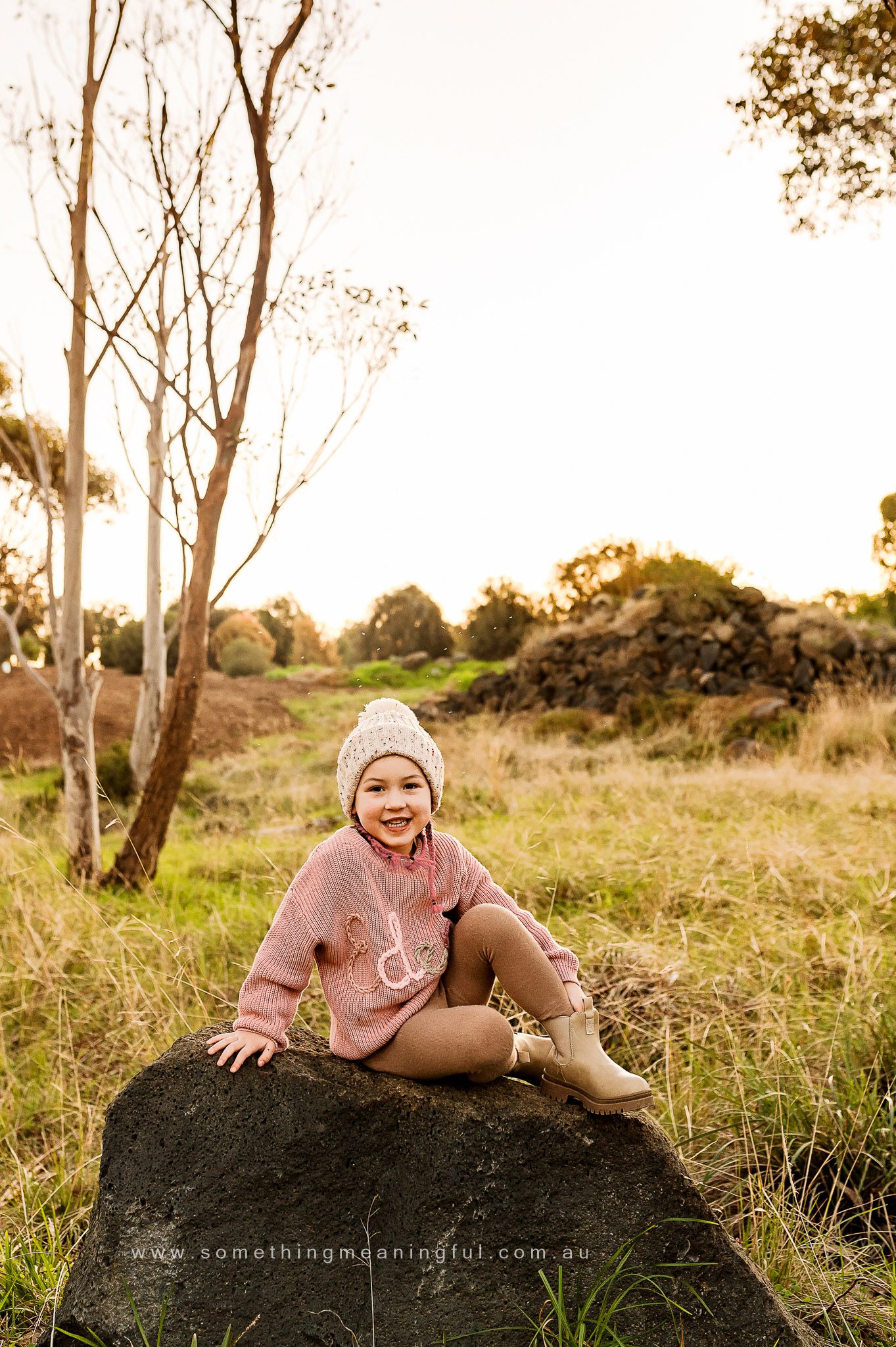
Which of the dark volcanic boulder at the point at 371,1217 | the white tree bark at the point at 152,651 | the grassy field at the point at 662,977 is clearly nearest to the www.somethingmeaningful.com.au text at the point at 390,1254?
the dark volcanic boulder at the point at 371,1217

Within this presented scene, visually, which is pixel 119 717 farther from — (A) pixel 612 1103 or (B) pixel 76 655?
(A) pixel 612 1103

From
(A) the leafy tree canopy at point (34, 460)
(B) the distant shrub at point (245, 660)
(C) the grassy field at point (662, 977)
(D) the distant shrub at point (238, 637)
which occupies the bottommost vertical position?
(C) the grassy field at point (662, 977)

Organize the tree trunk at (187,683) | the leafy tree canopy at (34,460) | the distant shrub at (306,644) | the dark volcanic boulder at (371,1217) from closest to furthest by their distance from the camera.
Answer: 1. the dark volcanic boulder at (371,1217)
2. the tree trunk at (187,683)
3. the leafy tree canopy at (34,460)
4. the distant shrub at (306,644)

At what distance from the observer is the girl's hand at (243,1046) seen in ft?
6.48

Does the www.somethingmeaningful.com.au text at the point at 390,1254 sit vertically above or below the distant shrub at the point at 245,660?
below

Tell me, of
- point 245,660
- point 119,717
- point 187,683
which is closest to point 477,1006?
point 187,683

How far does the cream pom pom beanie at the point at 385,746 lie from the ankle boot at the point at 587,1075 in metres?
0.57

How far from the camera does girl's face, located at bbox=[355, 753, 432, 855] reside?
7.16 ft

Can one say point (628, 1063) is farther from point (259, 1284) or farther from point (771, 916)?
point (259, 1284)

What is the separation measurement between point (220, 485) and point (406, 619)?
15.3 feet

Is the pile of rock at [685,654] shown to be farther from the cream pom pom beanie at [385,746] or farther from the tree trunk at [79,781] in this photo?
the cream pom pom beanie at [385,746]

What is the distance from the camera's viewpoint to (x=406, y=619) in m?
10.3

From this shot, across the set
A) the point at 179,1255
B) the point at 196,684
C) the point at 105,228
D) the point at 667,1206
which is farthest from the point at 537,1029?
the point at 105,228

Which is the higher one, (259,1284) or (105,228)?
(105,228)
